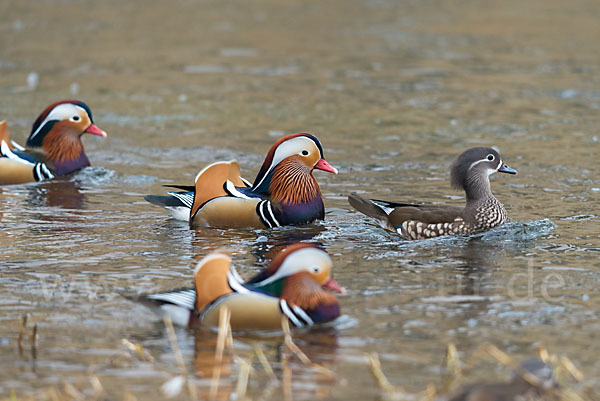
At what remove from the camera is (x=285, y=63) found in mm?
19078

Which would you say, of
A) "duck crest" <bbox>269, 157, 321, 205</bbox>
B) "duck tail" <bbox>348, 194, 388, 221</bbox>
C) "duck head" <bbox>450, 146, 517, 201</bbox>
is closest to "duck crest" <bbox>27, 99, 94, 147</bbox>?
"duck crest" <bbox>269, 157, 321, 205</bbox>

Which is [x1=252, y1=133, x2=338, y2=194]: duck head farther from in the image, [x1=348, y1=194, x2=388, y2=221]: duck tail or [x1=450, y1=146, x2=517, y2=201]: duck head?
[x1=450, y1=146, x2=517, y2=201]: duck head

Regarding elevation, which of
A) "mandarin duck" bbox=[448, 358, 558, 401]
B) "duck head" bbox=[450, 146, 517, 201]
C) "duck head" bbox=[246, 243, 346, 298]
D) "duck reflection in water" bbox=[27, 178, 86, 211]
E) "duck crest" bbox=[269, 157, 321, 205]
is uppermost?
"duck head" bbox=[450, 146, 517, 201]

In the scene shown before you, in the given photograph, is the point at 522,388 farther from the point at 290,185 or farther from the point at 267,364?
the point at 290,185

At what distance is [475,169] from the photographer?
9.03 metres

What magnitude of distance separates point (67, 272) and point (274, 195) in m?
2.33

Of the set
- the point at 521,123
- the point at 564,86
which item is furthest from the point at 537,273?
the point at 564,86

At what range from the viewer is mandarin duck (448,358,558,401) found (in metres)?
4.83

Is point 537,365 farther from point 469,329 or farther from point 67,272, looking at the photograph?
point 67,272

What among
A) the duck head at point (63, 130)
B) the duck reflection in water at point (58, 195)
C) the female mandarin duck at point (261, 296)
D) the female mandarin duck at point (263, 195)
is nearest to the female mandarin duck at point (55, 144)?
the duck head at point (63, 130)

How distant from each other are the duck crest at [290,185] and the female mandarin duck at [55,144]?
3.11m

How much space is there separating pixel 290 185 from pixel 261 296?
10.6 feet

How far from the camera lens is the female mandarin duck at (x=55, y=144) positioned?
11.5m

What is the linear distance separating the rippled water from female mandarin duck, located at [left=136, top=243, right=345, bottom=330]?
0.13 metres
